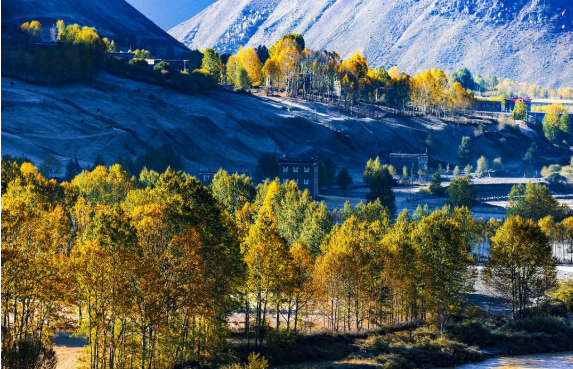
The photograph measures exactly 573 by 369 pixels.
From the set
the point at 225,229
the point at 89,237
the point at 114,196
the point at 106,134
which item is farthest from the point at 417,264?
the point at 106,134

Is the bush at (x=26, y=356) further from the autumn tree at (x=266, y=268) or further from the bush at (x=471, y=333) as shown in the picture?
the bush at (x=471, y=333)

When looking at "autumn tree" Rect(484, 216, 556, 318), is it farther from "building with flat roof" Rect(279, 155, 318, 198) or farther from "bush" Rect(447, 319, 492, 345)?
"building with flat roof" Rect(279, 155, 318, 198)

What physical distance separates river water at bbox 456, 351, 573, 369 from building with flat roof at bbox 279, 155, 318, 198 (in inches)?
3552

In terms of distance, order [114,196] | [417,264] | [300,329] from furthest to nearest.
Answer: [114,196] → [417,264] → [300,329]

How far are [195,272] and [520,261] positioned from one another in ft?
135

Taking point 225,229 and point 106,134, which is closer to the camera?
point 225,229

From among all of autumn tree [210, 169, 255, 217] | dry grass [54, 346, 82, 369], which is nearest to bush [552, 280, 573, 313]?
autumn tree [210, 169, 255, 217]

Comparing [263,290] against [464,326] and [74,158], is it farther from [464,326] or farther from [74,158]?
[74,158]

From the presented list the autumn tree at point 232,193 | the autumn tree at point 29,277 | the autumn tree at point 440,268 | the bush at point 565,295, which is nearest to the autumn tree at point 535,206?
the autumn tree at point 232,193

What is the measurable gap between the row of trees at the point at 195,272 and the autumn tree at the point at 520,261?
14 centimetres

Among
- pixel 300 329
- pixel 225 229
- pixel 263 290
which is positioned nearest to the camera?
pixel 225 229

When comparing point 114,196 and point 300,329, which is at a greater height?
point 114,196

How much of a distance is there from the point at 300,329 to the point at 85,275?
Result: 2723 centimetres

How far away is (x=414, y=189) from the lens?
626 feet
